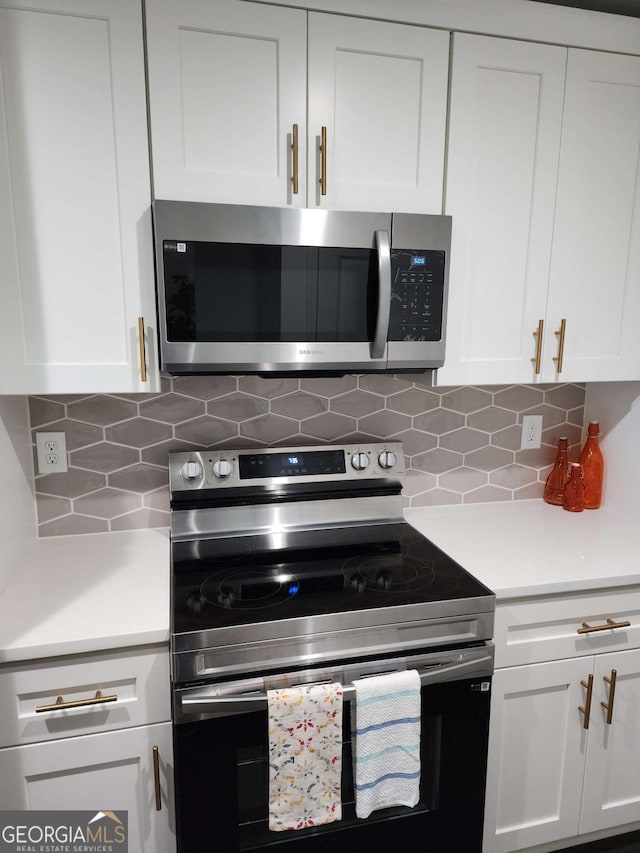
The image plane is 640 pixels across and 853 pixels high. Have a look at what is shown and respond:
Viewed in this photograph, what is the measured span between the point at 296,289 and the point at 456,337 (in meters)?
0.47

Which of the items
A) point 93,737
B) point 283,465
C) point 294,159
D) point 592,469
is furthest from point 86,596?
point 592,469

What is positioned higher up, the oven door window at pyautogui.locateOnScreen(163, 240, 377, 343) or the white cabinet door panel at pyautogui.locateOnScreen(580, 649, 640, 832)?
the oven door window at pyautogui.locateOnScreen(163, 240, 377, 343)

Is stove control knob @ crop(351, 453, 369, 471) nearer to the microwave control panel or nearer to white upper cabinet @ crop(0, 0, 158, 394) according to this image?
the microwave control panel

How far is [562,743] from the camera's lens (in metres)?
1.54

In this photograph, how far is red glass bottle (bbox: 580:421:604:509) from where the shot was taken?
6.38ft

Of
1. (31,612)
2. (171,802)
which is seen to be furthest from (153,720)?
(31,612)

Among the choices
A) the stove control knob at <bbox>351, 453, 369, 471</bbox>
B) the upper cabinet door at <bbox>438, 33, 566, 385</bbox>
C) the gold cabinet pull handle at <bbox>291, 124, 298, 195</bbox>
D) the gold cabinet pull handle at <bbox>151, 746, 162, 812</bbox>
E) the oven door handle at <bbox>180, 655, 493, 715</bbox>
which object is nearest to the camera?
the oven door handle at <bbox>180, 655, 493, 715</bbox>

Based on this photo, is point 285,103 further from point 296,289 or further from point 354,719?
point 354,719

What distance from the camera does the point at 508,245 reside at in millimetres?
1558

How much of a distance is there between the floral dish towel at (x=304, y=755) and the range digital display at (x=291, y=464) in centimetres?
66

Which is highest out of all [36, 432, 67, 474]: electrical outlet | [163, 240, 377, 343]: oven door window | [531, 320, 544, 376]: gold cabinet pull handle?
[163, 240, 377, 343]: oven door window

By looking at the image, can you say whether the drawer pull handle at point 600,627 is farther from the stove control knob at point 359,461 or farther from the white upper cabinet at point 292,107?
the white upper cabinet at point 292,107

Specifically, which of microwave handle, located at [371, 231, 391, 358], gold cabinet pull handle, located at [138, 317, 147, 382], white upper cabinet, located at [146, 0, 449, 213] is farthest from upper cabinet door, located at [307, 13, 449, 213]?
gold cabinet pull handle, located at [138, 317, 147, 382]

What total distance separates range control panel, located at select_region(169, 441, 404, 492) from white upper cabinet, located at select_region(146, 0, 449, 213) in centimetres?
70
